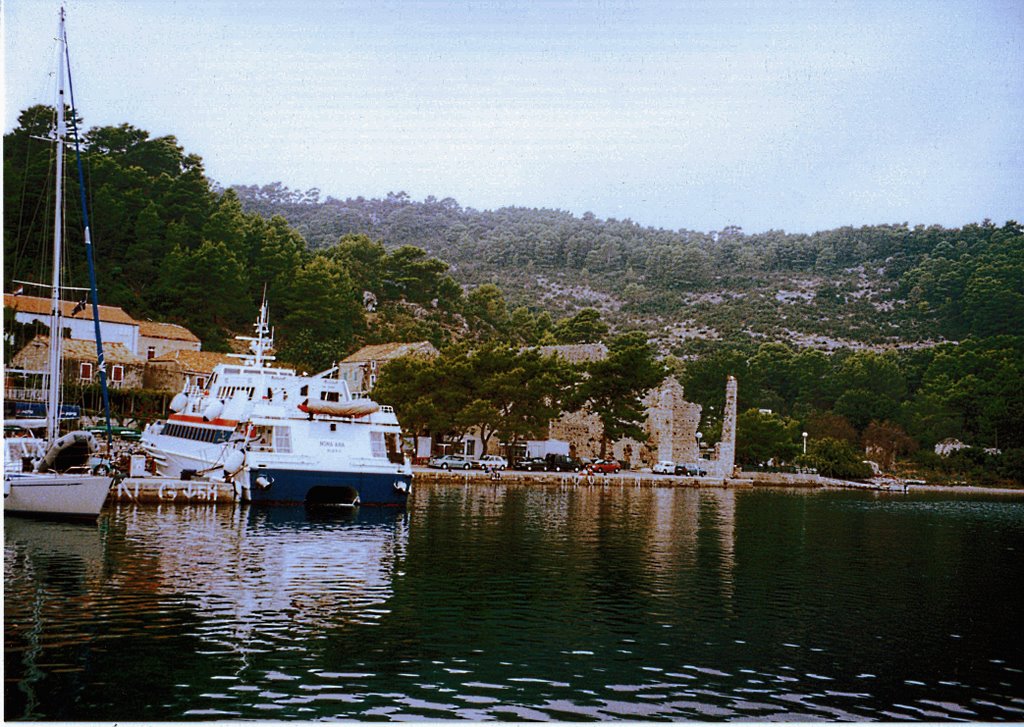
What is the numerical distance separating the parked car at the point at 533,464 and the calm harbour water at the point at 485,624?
20998 millimetres

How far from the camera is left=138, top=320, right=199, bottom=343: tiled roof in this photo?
137ft

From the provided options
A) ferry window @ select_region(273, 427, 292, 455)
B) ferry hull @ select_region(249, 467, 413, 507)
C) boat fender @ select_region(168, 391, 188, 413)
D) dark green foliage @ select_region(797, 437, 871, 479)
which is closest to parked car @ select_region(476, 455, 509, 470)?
boat fender @ select_region(168, 391, 188, 413)

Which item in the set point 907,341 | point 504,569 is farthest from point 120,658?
point 907,341

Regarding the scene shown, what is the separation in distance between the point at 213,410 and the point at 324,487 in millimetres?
3592

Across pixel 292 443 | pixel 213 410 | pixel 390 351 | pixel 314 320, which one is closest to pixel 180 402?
pixel 213 410

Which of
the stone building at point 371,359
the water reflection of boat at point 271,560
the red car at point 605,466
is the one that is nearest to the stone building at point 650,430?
the red car at point 605,466

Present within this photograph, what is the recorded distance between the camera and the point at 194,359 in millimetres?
40156

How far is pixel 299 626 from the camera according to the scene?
10.2 metres

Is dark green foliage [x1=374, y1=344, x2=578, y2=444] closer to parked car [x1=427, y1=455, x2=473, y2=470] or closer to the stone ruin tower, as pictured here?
parked car [x1=427, y1=455, x2=473, y2=470]

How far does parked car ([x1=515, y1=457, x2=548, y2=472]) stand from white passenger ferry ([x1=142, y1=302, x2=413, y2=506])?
17.7 metres

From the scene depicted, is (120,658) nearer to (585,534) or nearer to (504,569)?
(504,569)

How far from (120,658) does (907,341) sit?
218 ft

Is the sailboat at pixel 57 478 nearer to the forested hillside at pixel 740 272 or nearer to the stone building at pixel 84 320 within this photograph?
the stone building at pixel 84 320

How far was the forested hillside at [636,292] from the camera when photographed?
4631 cm
